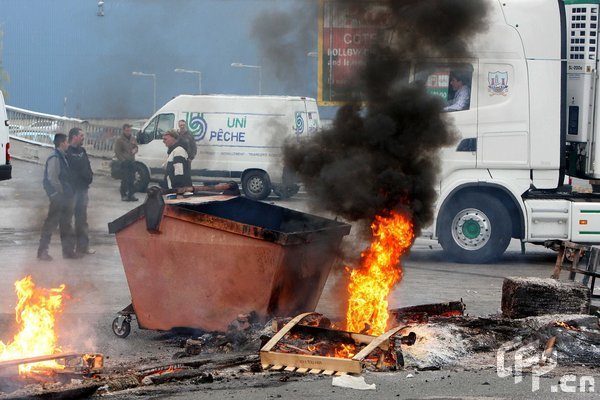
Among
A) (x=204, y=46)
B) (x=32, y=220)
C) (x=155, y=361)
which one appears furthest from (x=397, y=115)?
(x=32, y=220)

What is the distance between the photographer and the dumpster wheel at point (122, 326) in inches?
316

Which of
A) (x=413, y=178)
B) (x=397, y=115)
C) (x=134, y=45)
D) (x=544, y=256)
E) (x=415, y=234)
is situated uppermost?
(x=134, y=45)

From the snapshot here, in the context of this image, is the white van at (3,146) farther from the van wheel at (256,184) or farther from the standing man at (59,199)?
the van wheel at (256,184)

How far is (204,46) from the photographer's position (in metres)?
9.10

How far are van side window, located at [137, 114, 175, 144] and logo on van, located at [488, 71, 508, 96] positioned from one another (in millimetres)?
8957

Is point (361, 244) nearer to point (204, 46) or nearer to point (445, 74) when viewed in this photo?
point (204, 46)

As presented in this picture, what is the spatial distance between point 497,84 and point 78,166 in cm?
576

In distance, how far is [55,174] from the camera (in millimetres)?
12250

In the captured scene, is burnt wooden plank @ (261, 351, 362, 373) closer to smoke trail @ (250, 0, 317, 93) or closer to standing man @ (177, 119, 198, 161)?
smoke trail @ (250, 0, 317, 93)

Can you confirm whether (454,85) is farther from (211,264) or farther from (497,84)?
(211,264)

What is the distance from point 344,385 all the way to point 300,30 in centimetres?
375

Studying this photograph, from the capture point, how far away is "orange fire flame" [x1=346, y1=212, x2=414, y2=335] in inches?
300

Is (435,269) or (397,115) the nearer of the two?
(397,115)

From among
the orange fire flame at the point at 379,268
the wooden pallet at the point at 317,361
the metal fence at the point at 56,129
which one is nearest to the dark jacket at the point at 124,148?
the metal fence at the point at 56,129
